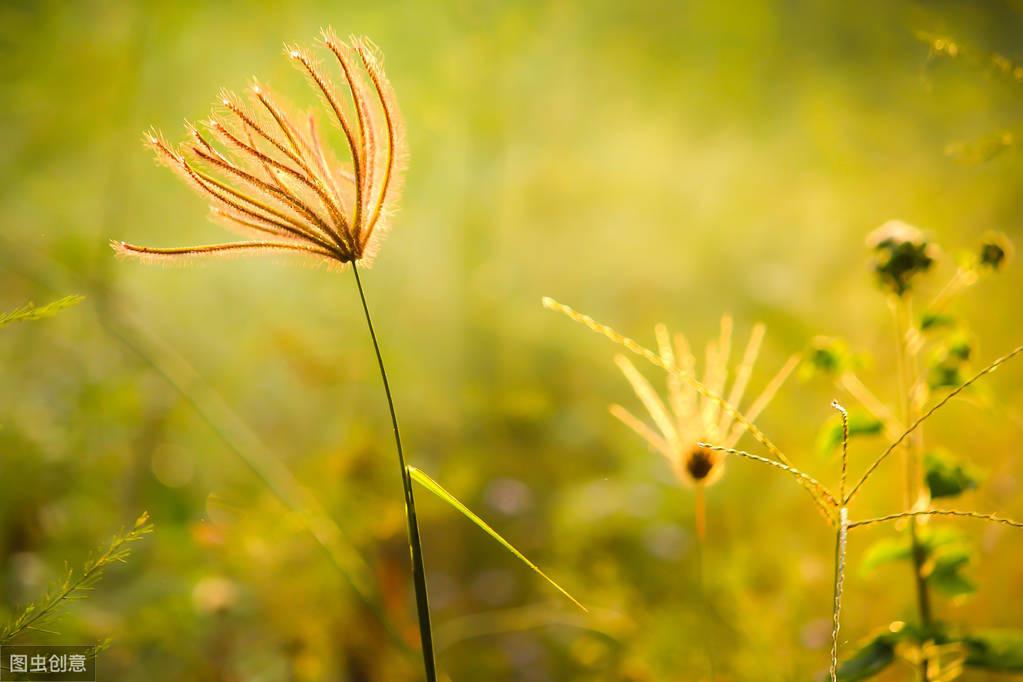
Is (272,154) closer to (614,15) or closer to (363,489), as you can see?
(363,489)

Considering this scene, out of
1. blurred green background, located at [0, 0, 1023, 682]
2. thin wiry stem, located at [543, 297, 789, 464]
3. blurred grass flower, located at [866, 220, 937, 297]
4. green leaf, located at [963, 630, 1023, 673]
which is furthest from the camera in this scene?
blurred green background, located at [0, 0, 1023, 682]

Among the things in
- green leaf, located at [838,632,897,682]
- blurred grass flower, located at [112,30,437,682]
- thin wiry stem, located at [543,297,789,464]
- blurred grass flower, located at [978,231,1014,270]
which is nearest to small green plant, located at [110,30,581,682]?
blurred grass flower, located at [112,30,437,682]

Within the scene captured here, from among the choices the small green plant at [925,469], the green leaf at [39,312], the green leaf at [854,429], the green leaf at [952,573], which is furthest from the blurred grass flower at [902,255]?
the green leaf at [39,312]

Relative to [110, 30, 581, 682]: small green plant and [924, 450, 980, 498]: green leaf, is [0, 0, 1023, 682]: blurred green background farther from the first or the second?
[110, 30, 581, 682]: small green plant

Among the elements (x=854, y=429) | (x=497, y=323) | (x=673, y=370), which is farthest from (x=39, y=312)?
(x=497, y=323)

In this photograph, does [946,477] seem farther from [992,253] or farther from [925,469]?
[992,253]

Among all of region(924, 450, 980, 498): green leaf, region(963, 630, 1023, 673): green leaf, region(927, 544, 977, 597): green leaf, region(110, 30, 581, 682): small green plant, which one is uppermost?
region(110, 30, 581, 682): small green plant

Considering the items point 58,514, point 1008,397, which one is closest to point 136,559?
point 58,514
